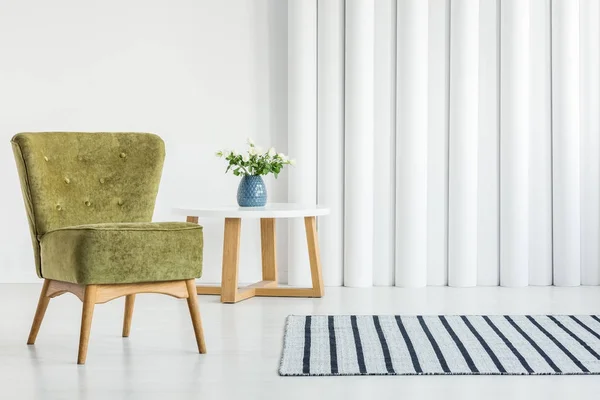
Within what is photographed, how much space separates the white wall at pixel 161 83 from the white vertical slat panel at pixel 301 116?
6.9 inches

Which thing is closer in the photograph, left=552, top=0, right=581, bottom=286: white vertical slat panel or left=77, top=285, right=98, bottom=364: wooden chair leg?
left=77, top=285, right=98, bottom=364: wooden chair leg

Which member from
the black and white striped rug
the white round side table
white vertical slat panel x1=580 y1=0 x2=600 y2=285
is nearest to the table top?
the white round side table

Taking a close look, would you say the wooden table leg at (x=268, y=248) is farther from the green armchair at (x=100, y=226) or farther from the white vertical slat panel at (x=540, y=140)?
the white vertical slat panel at (x=540, y=140)

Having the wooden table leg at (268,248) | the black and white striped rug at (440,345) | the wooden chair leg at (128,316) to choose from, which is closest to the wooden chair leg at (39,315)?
the wooden chair leg at (128,316)

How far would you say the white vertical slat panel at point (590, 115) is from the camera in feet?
15.3

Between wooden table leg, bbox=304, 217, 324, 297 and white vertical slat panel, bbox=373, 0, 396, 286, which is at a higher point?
white vertical slat panel, bbox=373, 0, 396, 286

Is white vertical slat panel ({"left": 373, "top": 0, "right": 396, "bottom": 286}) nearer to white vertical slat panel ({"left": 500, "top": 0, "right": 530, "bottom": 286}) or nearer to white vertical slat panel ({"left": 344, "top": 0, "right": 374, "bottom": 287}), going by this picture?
white vertical slat panel ({"left": 344, "top": 0, "right": 374, "bottom": 287})

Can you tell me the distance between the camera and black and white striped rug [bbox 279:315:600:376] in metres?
2.61

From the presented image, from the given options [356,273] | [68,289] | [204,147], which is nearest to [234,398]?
[68,289]

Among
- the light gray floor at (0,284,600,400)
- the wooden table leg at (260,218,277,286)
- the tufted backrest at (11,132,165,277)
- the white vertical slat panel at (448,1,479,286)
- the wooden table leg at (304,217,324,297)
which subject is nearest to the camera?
the light gray floor at (0,284,600,400)

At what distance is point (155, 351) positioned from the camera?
115 inches

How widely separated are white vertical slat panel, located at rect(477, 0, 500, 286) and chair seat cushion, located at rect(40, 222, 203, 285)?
229 cm

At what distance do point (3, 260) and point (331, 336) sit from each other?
2507 millimetres

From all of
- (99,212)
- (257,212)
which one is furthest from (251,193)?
(99,212)
